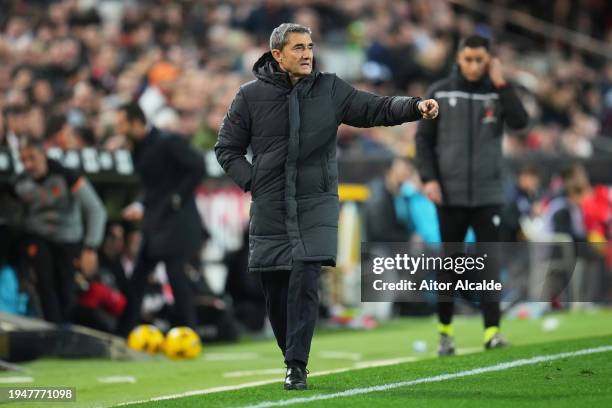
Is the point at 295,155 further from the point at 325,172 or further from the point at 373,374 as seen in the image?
the point at 373,374

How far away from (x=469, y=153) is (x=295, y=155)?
298 cm

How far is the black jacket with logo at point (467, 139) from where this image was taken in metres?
10.8

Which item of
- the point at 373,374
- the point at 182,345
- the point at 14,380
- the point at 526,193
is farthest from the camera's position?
the point at 526,193

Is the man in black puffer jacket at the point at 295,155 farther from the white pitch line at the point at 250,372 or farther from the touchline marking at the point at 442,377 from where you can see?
the white pitch line at the point at 250,372

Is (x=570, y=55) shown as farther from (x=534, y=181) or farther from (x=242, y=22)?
(x=534, y=181)

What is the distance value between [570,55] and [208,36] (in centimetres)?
1012

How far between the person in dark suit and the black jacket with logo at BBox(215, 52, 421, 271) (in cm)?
441

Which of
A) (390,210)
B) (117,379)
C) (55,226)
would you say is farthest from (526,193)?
(117,379)

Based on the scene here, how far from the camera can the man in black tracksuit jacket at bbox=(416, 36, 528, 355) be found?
1082 cm

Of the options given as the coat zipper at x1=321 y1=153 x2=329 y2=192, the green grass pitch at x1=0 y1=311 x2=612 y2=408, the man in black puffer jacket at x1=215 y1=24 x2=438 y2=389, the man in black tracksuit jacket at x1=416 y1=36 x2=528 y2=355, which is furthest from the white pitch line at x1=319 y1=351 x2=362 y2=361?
the coat zipper at x1=321 y1=153 x2=329 y2=192

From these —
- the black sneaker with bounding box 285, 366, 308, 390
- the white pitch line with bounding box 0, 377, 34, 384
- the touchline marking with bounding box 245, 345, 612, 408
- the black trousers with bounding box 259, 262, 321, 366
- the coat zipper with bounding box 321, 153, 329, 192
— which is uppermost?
the coat zipper with bounding box 321, 153, 329, 192

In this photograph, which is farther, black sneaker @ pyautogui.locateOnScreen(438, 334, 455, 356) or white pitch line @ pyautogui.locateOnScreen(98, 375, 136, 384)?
black sneaker @ pyautogui.locateOnScreen(438, 334, 455, 356)

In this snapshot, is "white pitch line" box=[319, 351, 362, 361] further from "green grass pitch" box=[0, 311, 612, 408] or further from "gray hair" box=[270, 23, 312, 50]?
"gray hair" box=[270, 23, 312, 50]

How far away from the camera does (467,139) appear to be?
35.7 feet
